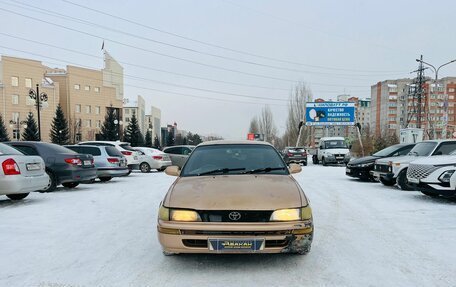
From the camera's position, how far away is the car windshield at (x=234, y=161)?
17.3ft

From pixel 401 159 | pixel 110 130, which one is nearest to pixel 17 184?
pixel 401 159

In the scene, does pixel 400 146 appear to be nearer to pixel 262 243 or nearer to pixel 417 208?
pixel 417 208

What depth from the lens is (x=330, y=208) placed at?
8.06m

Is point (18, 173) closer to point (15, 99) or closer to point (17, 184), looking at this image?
point (17, 184)

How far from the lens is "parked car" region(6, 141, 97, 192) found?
1048 cm

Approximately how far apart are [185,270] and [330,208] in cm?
481

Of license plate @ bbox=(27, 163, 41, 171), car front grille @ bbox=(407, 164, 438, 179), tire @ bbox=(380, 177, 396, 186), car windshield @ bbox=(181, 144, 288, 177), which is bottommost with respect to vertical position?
tire @ bbox=(380, 177, 396, 186)

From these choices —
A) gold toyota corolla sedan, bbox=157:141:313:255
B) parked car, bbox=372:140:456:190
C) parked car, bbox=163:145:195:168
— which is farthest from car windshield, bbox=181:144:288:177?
parked car, bbox=163:145:195:168

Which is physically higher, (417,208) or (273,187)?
(273,187)

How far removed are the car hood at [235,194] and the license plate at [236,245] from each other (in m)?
0.34

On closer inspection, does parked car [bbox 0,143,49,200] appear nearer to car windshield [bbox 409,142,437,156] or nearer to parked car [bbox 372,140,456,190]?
parked car [bbox 372,140,456,190]

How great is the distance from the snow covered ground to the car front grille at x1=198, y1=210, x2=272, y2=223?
58cm

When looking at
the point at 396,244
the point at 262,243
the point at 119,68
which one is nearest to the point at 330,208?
the point at 396,244

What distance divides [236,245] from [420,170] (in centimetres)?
660
